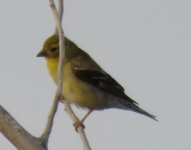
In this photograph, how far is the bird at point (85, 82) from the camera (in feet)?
25.9

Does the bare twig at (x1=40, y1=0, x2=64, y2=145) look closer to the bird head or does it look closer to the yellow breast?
the yellow breast

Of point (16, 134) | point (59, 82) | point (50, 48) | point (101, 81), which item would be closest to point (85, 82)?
point (101, 81)

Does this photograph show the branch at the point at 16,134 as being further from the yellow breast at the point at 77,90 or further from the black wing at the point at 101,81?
the black wing at the point at 101,81

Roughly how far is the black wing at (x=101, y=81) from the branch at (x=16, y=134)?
12.4 ft

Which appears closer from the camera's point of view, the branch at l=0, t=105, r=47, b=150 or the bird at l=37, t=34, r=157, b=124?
the branch at l=0, t=105, r=47, b=150

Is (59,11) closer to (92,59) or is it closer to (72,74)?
(72,74)

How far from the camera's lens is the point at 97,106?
8164 mm

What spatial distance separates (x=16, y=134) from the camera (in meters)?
4.20

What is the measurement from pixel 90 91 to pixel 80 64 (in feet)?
1.44

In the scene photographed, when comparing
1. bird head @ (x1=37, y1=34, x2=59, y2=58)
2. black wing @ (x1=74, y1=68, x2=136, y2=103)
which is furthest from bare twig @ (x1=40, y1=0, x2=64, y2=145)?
black wing @ (x1=74, y1=68, x2=136, y2=103)

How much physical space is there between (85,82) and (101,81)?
26 centimetres

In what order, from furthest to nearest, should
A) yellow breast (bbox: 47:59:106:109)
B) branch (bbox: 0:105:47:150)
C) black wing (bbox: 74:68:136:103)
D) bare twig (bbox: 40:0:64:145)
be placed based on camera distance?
1. black wing (bbox: 74:68:136:103)
2. yellow breast (bbox: 47:59:106:109)
3. bare twig (bbox: 40:0:64:145)
4. branch (bbox: 0:105:47:150)

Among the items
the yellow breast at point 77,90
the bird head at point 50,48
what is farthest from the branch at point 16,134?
the bird head at point 50,48

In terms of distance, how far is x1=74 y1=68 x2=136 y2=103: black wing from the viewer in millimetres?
8136
